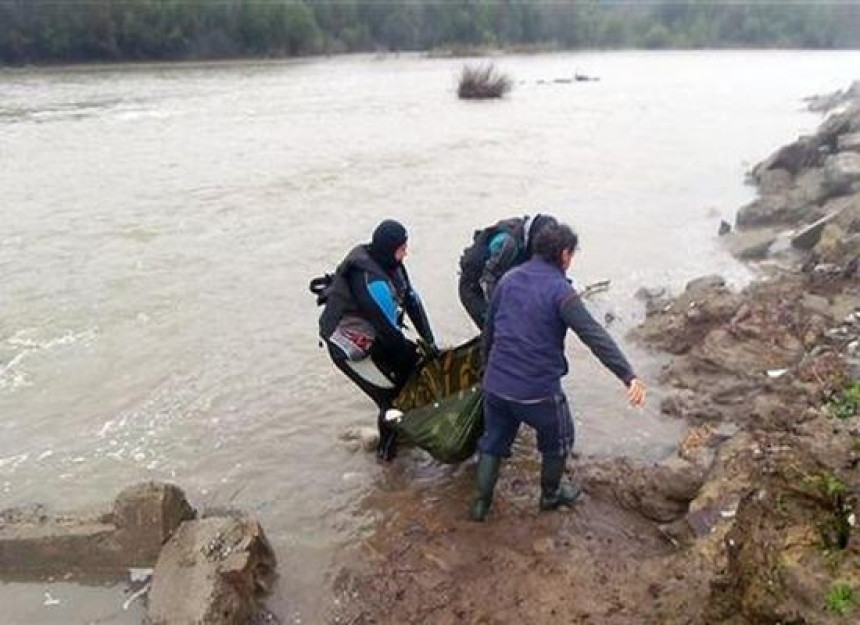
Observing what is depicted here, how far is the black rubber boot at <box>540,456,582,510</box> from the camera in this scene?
17.2 feet

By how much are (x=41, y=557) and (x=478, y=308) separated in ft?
10.3

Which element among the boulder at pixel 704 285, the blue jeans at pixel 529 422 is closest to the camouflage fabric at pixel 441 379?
the blue jeans at pixel 529 422

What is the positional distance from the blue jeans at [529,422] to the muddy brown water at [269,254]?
0.84m

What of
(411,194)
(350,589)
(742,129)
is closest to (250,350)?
(350,589)

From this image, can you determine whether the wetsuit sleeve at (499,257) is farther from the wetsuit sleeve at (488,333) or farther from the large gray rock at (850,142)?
the large gray rock at (850,142)

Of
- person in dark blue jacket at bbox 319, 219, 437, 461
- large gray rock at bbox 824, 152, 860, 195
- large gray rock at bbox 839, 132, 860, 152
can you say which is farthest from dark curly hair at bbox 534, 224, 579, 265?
large gray rock at bbox 839, 132, 860, 152

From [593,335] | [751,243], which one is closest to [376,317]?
[593,335]

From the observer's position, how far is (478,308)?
19.9 feet

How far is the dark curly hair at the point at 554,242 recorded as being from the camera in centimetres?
466

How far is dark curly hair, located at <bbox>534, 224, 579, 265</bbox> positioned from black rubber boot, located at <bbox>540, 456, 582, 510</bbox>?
4.12 feet

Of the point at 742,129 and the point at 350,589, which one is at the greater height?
the point at 350,589

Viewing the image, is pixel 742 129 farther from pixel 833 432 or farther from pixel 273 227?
pixel 833 432

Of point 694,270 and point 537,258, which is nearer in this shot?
point 537,258

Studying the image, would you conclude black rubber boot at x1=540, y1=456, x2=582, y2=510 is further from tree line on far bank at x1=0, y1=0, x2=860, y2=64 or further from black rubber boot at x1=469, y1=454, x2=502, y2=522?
tree line on far bank at x1=0, y1=0, x2=860, y2=64
